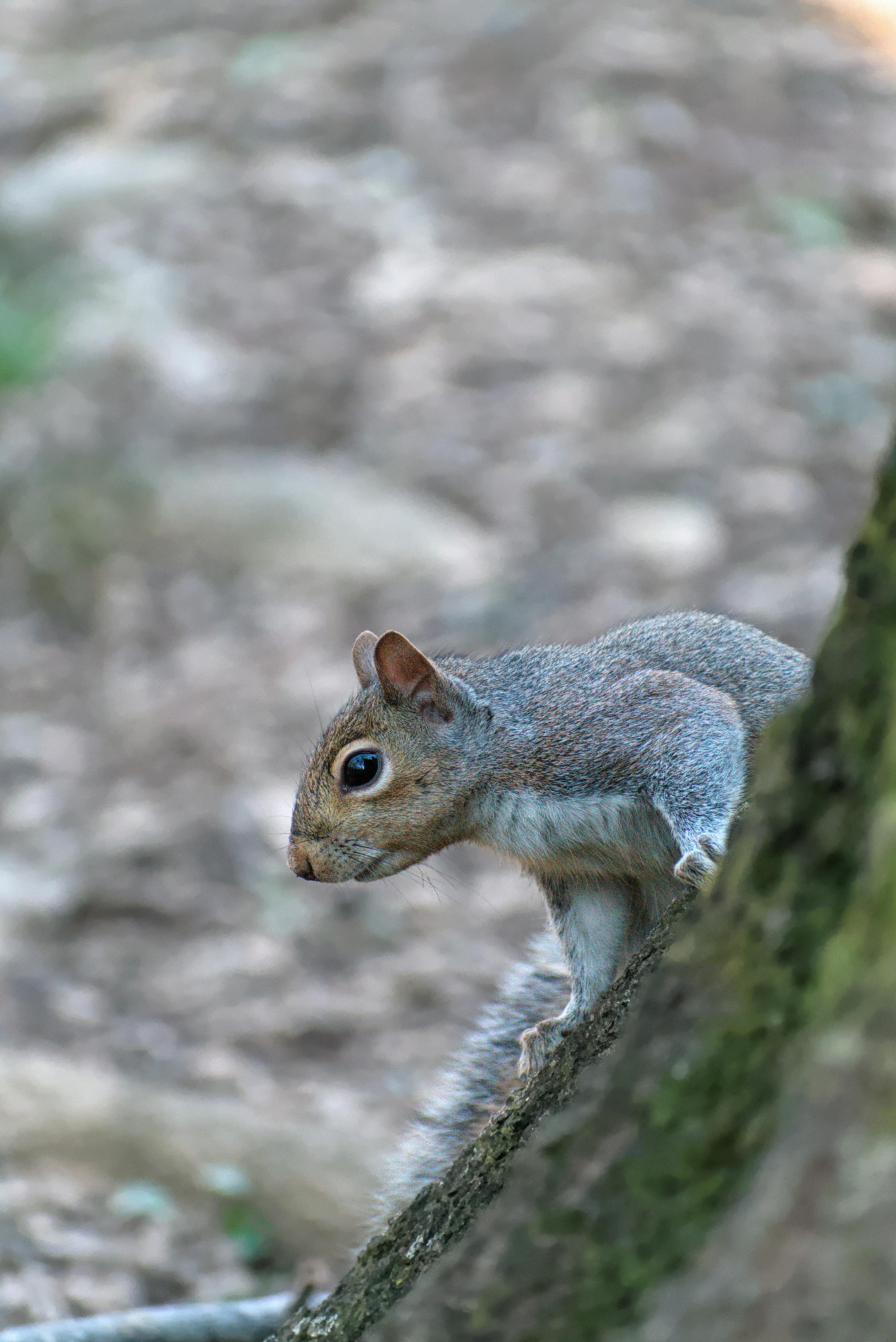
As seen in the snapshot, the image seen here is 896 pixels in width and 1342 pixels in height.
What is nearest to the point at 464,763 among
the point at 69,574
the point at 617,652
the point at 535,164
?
the point at 617,652

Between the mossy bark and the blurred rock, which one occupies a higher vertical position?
the blurred rock

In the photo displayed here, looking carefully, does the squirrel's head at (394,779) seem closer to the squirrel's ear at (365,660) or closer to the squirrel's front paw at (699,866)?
the squirrel's ear at (365,660)

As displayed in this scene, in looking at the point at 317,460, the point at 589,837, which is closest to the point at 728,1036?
the point at 589,837

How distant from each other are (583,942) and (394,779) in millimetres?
435

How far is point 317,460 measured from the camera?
651 cm

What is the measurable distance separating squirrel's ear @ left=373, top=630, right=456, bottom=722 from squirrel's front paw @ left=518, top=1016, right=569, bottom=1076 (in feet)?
→ 1.84

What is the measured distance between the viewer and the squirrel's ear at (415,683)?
2619mm

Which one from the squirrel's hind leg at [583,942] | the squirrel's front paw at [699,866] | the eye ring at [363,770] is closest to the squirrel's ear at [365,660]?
the eye ring at [363,770]

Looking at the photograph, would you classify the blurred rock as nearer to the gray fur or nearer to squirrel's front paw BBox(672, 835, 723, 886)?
the gray fur

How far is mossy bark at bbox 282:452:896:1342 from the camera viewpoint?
114cm

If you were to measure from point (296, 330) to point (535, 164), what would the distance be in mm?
1935

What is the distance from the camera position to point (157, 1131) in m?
3.69

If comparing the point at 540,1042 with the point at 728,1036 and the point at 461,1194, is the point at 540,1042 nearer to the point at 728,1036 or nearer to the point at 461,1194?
the point at 461,1194

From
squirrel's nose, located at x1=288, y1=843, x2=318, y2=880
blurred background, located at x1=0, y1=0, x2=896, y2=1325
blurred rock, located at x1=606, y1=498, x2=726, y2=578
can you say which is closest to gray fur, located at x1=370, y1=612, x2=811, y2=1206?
squirrel's nose, located at x1=288, y1=843, x2=318, y2=880
